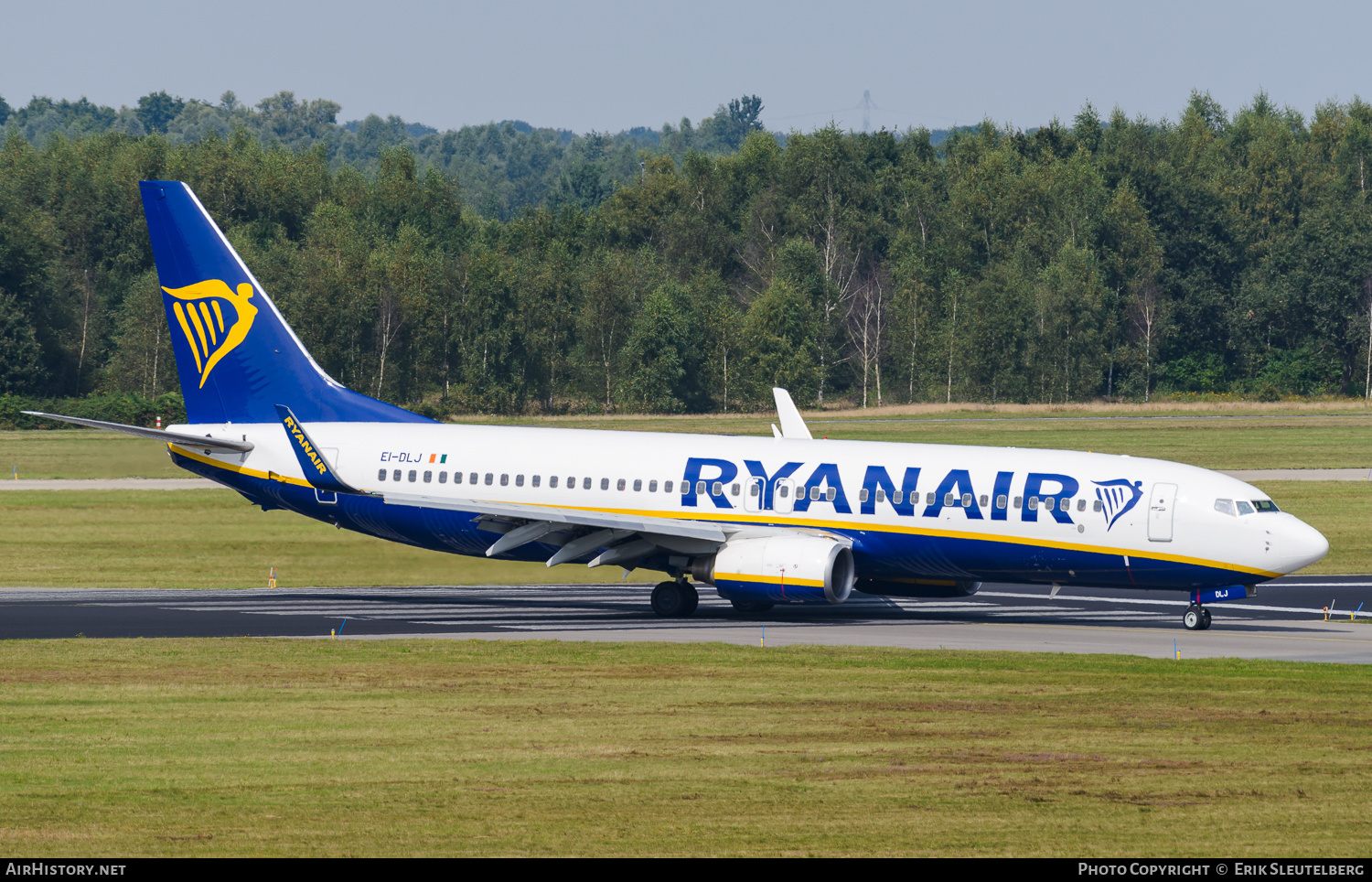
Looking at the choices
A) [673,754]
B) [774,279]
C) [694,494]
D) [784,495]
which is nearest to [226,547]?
[694,494]

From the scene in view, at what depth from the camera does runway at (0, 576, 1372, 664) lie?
108 ft

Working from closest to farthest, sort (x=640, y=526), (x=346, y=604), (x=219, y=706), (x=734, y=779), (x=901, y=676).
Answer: (x=734, y=779)
(x=219, y=706)
(x=901, y=676)
(x=640, y=526)
(x=346, y=604)

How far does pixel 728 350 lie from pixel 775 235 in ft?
76.0

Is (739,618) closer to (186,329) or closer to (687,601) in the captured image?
(687,601)

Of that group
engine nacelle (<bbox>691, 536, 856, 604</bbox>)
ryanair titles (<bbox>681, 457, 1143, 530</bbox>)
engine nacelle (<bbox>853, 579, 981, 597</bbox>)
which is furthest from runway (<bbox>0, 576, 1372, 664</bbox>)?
ryanair titles (<bbox>681, 457, 1143, 530</bbox>)

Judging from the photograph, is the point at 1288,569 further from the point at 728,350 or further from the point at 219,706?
the point at 728,350

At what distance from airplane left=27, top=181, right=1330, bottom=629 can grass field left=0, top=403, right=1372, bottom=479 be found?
52.6ft

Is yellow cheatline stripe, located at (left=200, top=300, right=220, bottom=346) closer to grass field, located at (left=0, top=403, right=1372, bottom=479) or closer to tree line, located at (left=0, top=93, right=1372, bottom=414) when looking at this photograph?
grass field, located at (left=0, top=403, right=1372, bottom=479)

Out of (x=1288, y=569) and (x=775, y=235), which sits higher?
(x=775, y=235)

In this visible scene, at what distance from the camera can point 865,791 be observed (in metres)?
17.4

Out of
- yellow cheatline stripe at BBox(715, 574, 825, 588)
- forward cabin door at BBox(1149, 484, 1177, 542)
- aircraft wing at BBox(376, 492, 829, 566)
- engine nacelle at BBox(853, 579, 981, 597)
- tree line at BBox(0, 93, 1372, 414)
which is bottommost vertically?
engine nacelle at BBox(853, 579, 981, 597)

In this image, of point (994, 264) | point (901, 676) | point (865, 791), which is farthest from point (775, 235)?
point (865, 791)

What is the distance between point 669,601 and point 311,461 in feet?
31.8

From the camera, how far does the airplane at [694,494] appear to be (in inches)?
1374
